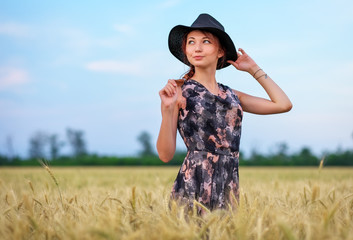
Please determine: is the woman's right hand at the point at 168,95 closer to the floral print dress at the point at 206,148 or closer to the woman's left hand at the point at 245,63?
the floral print dress at the point at 206,148

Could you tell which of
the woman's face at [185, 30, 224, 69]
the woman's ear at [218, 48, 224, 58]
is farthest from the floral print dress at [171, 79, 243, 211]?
the woman's ear at [218, 48, 224, 58]

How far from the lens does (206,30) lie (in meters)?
2.54

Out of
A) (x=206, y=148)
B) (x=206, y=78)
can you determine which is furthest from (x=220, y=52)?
(x=206, y=148)

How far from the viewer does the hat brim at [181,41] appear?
2.56 m

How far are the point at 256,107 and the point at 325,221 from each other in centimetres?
147

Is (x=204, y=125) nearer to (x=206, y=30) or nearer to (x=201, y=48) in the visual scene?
(x=201, y=48)

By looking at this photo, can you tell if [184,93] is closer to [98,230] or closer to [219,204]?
[219,204]

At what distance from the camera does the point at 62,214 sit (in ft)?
6.94

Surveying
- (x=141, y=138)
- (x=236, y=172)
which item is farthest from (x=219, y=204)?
(x=141, y=138)

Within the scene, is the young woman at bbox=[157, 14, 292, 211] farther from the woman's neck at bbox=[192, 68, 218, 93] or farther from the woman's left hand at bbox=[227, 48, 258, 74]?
the woman's left hand at bbox=[227, 48, 258, 74]

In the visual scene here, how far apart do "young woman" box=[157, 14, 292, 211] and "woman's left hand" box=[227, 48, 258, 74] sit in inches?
9.2

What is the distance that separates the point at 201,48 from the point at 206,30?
0.14 metres

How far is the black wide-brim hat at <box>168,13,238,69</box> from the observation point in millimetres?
2521

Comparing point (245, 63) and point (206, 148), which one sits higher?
point (245, 63)
